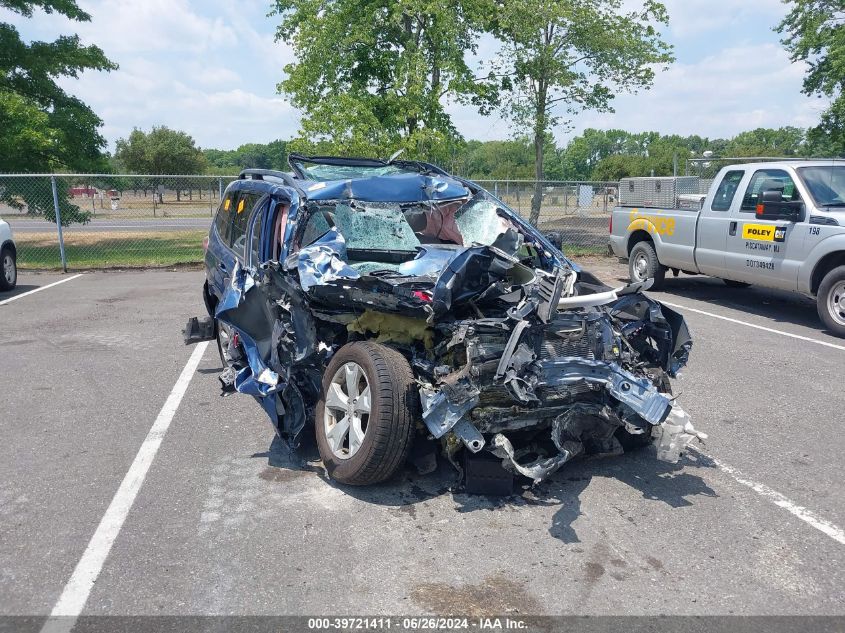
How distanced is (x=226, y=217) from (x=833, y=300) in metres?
7.13

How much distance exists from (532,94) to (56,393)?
1712 centimetres

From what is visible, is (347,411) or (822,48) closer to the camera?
(347,411)

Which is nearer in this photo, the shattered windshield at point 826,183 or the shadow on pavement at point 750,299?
the shattered windshield at point 826,183

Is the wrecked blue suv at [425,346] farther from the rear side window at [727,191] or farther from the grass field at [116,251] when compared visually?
the grass field at [116,251]

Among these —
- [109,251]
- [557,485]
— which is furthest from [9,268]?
[557,485]

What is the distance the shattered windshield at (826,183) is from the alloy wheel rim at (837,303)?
42.3 inches

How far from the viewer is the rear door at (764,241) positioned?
8.70 m

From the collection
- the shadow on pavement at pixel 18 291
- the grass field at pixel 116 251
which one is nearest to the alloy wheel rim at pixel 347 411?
the shadow on pavement at pixel 18 291

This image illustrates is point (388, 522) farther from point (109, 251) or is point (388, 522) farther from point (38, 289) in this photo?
point (109, 251)

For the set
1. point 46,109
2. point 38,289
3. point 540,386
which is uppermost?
point 46,109

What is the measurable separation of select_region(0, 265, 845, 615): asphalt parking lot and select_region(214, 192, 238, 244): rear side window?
1.43m

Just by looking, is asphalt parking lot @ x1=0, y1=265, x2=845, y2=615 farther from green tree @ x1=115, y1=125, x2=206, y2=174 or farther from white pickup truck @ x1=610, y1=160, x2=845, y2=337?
green tree @ x1=115, y1=125, x2=206, y2=174

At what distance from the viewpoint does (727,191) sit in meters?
9.76

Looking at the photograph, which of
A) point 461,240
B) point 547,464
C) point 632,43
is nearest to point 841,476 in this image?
point 547,464
